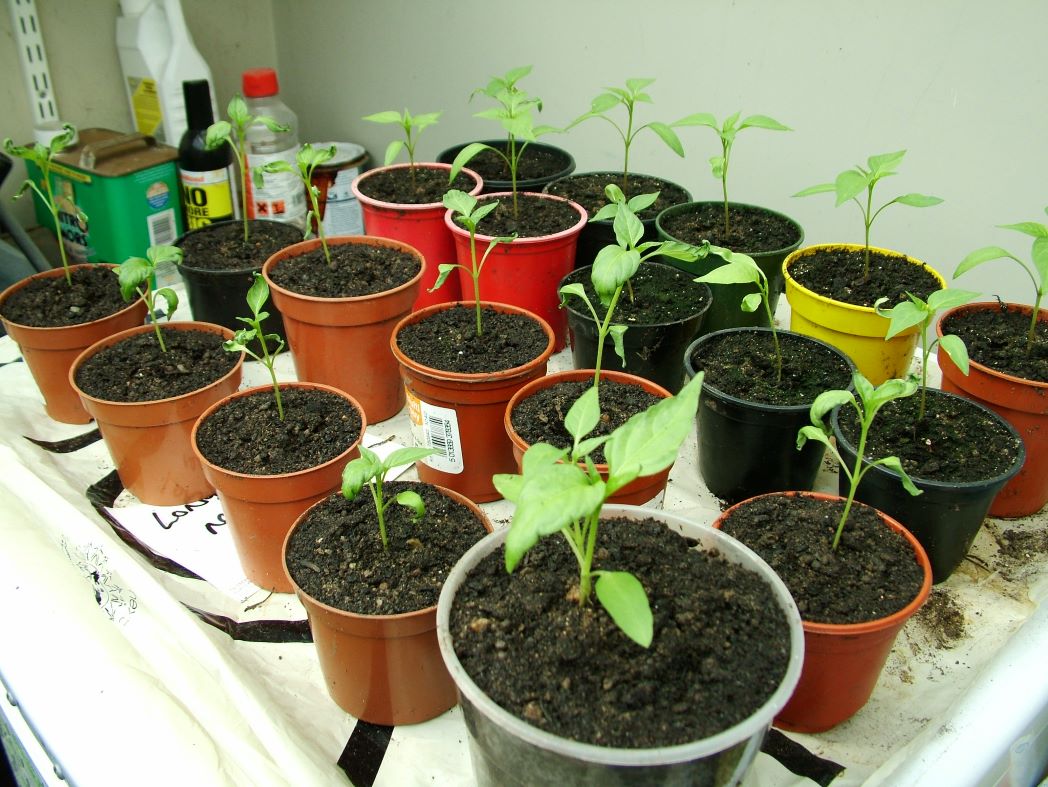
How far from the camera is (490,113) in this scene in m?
1.39

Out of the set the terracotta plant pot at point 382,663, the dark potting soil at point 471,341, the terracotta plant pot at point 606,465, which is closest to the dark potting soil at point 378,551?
the terracotta plant pot at point 382,663

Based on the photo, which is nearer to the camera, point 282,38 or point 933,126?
point 933,126

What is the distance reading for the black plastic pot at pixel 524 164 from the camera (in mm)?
1676

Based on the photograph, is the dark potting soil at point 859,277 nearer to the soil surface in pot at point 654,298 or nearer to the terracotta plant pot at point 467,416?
the soil surface in pot at point 654,298

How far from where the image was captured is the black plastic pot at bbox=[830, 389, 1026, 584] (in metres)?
0.93

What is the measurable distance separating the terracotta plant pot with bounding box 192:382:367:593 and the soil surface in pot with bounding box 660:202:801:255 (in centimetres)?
74

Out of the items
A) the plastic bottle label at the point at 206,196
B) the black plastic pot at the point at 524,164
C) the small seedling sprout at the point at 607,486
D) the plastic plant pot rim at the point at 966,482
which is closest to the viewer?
the small seedling sprout at the point at 607,486

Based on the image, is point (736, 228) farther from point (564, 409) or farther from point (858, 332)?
point (564, 409)

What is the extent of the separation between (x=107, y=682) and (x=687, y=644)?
0.53m

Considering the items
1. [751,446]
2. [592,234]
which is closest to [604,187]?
[592,234]

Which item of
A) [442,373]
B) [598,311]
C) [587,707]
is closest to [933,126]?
[598,311]

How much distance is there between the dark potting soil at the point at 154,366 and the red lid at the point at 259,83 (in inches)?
39.5

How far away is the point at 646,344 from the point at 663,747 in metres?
0.72

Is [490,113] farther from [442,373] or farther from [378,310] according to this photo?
[442,373]
